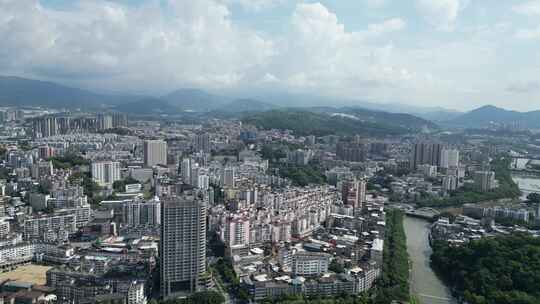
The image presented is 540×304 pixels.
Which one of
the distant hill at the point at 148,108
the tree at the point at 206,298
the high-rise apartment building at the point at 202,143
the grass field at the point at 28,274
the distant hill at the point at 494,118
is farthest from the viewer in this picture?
the distant hill at the point at 148,108

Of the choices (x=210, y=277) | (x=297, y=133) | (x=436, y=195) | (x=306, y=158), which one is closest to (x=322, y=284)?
(x=210, y=277)

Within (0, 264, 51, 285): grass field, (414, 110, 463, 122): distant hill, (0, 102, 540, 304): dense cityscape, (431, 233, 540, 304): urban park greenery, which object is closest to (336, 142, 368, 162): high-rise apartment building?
(0, 102, 540, 304): dense cityscape

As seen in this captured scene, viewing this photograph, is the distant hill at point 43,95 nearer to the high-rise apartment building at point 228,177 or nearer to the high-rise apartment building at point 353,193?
the high-rise apartment building at point 228,177

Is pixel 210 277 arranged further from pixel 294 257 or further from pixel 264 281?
pixel 294 257

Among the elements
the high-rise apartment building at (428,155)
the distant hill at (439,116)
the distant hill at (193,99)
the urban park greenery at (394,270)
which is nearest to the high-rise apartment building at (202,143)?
the high-rise apartment building at (428,155)

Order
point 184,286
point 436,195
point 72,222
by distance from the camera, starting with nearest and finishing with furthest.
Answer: point 184,286 → point 72,222 → point 436,195

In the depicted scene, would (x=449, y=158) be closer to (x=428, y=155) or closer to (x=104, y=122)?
(x=428, y=155)

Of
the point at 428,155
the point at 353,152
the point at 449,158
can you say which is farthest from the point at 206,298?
the point at 449,158
